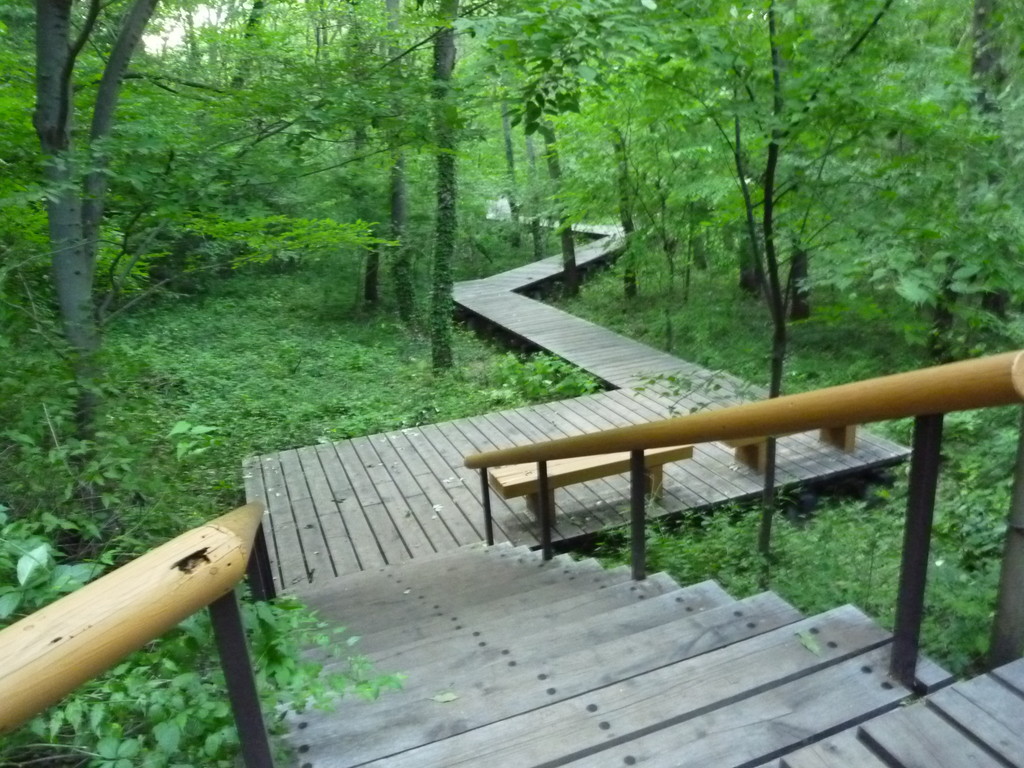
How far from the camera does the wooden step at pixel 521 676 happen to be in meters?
1.78

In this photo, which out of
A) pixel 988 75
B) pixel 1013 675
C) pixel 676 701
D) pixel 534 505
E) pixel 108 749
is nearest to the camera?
pixel 108 749

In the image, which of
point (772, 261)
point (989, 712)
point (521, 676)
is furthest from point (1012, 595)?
point (772, 261)

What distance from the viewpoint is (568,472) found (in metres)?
4.98

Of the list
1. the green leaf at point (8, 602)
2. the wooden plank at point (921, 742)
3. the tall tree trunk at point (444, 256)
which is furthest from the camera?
the tall tree trunk at point (444, 256)

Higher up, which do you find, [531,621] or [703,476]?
[531,621]

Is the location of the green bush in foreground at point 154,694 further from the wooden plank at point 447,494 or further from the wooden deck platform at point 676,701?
the wooden plank at point 447,494

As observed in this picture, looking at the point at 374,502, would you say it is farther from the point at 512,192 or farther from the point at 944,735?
the point at 512,192

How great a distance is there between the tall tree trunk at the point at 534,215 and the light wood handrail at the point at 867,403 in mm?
14629

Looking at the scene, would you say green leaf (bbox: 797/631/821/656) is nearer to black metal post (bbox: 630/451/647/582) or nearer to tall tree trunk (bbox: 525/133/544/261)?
black metal post (bbox: 630/451/647/582)

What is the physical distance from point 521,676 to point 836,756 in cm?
91

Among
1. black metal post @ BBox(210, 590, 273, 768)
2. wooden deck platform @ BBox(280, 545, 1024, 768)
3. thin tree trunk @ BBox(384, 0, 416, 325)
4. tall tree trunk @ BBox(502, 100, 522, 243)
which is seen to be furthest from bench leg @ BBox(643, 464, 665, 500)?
tall tree trunk @ BBox(502, 100, 522, 243)

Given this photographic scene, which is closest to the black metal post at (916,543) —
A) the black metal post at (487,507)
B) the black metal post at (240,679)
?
the black metal post at (240,679)

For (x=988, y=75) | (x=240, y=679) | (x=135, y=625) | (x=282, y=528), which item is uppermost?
(x=988, y=75)

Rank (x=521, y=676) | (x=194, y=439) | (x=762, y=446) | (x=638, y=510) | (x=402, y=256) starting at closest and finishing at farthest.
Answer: (x=521, y=676)
(x=638, y=510)
(x=194, y=439)
(x=762, y=446)
(x=402, y=256)
